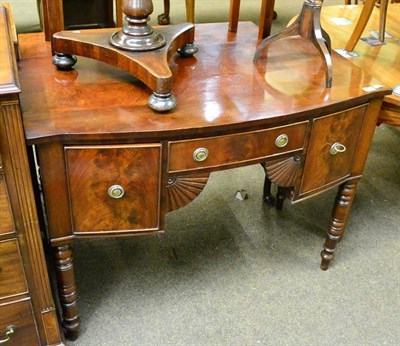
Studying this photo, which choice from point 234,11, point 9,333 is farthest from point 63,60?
point 9,333

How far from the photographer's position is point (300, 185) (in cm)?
134

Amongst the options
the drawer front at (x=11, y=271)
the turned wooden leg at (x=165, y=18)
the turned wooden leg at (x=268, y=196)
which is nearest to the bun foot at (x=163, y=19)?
the turned wooden leg at (x=165, y=18)

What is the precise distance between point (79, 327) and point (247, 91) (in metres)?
0.77

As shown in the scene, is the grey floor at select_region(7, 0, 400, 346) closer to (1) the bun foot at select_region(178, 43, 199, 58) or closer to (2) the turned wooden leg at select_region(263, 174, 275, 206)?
(2) the turned wooden leg at select_region(263, 174, 275, 206)

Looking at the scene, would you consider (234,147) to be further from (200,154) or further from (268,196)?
(268,196)

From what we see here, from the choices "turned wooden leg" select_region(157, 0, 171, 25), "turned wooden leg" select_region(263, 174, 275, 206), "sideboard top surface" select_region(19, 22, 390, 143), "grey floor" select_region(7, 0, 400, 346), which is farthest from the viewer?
"turned wooden leg" select_region(157, 0, 171, 25)

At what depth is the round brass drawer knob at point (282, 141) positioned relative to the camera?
121 cm

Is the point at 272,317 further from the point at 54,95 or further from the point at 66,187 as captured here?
the point at 54,95

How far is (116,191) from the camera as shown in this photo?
1123 mm

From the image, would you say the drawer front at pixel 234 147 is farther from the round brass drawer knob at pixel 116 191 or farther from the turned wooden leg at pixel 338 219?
the turned wooden leg at pixel 338 219

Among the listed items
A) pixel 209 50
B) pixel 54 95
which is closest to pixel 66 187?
pixel 54 95

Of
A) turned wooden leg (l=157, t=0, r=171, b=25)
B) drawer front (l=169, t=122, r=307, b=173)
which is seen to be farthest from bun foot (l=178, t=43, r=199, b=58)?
turned wooden leg (l=157, t=0, r=171, b=25)

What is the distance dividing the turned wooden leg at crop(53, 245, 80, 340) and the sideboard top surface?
1.09 ft

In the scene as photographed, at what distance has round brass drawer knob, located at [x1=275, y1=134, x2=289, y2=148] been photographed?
121 centimetres
